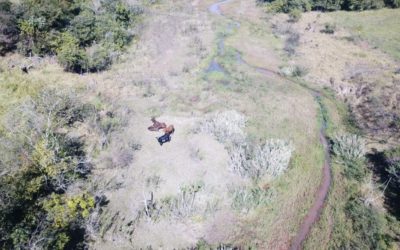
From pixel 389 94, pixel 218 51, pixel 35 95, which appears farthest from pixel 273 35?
pixel 35 95

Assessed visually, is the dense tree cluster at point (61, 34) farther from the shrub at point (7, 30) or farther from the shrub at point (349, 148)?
the shrub at point (349, 148)

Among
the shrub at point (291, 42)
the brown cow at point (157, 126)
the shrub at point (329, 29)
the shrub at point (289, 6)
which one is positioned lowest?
the brown cow at point (157, 126)

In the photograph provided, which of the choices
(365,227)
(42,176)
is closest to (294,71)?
(365,227)

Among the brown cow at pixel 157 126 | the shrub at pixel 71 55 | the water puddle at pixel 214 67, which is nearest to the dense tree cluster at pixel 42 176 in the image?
the brown cow at pixel 157 126

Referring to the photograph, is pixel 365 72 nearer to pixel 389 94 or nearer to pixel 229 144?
pixel 389 94

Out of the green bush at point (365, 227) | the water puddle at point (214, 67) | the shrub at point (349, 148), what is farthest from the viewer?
the water puddle at point (214, 67)

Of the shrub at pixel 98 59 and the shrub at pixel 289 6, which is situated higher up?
the shrub at pixel 289 6

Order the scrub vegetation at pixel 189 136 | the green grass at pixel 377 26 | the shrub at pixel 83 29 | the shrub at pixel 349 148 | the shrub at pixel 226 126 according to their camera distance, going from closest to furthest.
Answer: the scrub vegetation at pixel 189 136 → the shrub at pixel 349 148 → the shrub at pixel 226 126 → the shrub at pixel 83 29 → the green grass at pixel 377 26
